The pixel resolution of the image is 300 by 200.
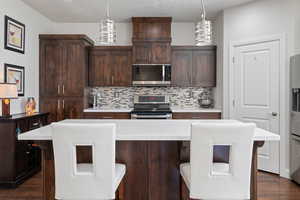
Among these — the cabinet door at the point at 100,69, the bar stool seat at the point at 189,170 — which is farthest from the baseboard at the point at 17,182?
the bar stool seat at the point at 189,170

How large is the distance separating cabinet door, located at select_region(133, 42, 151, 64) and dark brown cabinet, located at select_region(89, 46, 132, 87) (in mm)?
131

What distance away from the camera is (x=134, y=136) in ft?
6.32

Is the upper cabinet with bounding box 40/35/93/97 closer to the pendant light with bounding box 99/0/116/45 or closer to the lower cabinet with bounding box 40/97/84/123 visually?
the lower cabinet with bounding box 40/97/84/123

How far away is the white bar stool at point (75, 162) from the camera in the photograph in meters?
1.70

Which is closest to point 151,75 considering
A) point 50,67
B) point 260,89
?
point 50,67

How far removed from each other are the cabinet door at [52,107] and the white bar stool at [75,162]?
320cm

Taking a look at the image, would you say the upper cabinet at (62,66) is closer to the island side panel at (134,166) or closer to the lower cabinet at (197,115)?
the lower cabinet at (197,115)

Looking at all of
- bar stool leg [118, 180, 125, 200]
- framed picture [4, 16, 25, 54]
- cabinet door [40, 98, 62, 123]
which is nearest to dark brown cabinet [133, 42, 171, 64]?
cabinet door [40, 98, 62, 123]

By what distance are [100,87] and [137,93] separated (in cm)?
80

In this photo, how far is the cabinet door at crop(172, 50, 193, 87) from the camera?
5.22 metres

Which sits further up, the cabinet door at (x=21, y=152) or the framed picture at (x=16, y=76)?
the framed picture at (x=16, y=76)

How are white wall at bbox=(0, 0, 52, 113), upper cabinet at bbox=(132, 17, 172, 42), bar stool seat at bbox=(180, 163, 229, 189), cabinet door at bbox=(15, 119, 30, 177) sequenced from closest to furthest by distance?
1. bar stool seat at bbox=(180, 163, 229, 189)
2. cabinet door at bbox=(15, 119, 30, 177)
3. white wall at bbox=(0, 0, 52, 113)
4. upper cabinet at bbox=(132, 17, 172, 42)

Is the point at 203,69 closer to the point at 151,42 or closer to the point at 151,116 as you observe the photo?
the point at 151,42

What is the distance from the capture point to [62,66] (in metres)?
4.78
